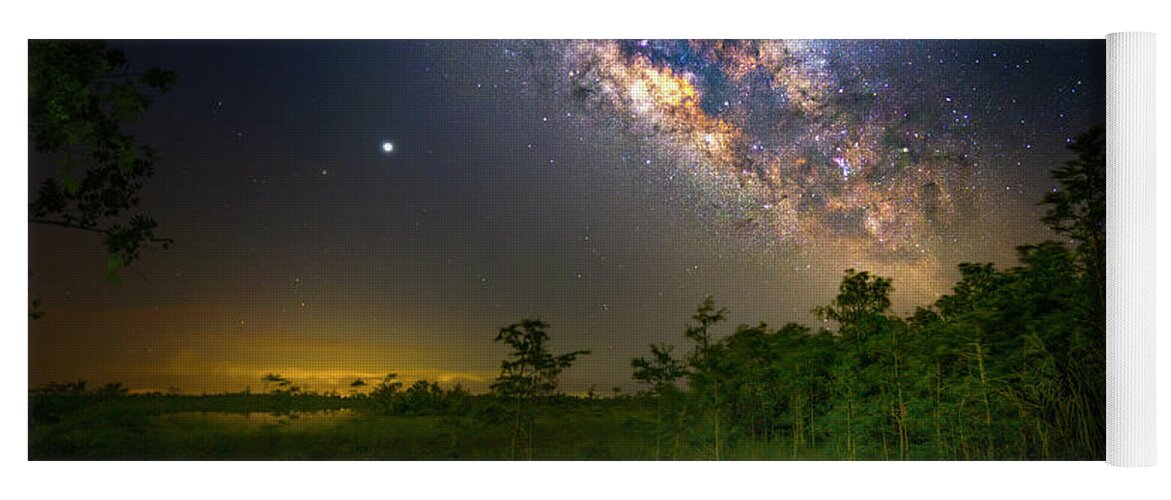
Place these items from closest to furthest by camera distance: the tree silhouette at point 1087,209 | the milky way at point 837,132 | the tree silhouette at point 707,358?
the tree silhouette at point 1087,209
the milky way at point 837,132
the tree silhouette at point 707,358

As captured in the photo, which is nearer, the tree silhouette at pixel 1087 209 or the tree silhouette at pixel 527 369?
the tree silhouette at pixel 1087 209

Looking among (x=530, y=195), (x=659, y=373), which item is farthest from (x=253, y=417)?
(x=659, y=373)

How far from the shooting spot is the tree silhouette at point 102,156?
224 inches

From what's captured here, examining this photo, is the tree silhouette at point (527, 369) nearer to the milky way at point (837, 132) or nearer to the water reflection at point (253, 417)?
the water reflection at point (253, 417)

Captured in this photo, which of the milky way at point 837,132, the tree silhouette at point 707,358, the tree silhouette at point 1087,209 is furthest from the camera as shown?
the tree silhouette at point 707,358

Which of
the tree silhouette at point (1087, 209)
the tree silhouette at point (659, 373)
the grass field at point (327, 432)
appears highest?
the tree silhouette at point (1087, 209)

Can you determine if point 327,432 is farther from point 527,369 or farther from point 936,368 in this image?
point 936,368

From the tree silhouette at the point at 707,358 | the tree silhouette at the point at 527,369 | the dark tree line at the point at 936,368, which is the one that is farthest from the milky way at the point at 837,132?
the tree silhouette at the point at 527,369

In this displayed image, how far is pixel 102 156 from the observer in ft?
19.1

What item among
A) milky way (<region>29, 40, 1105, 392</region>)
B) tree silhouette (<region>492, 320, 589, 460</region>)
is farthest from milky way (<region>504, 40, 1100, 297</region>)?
tree silhouette (<region>492, 320, 589, 460</region>)

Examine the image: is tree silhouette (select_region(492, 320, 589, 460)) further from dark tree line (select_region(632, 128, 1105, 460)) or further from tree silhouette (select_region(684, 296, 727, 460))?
tree silhouette (select_region(684, 296, 727, 460))

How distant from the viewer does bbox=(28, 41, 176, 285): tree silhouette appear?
5.68 m

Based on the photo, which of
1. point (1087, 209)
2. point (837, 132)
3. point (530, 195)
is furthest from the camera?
point (530, 195)
